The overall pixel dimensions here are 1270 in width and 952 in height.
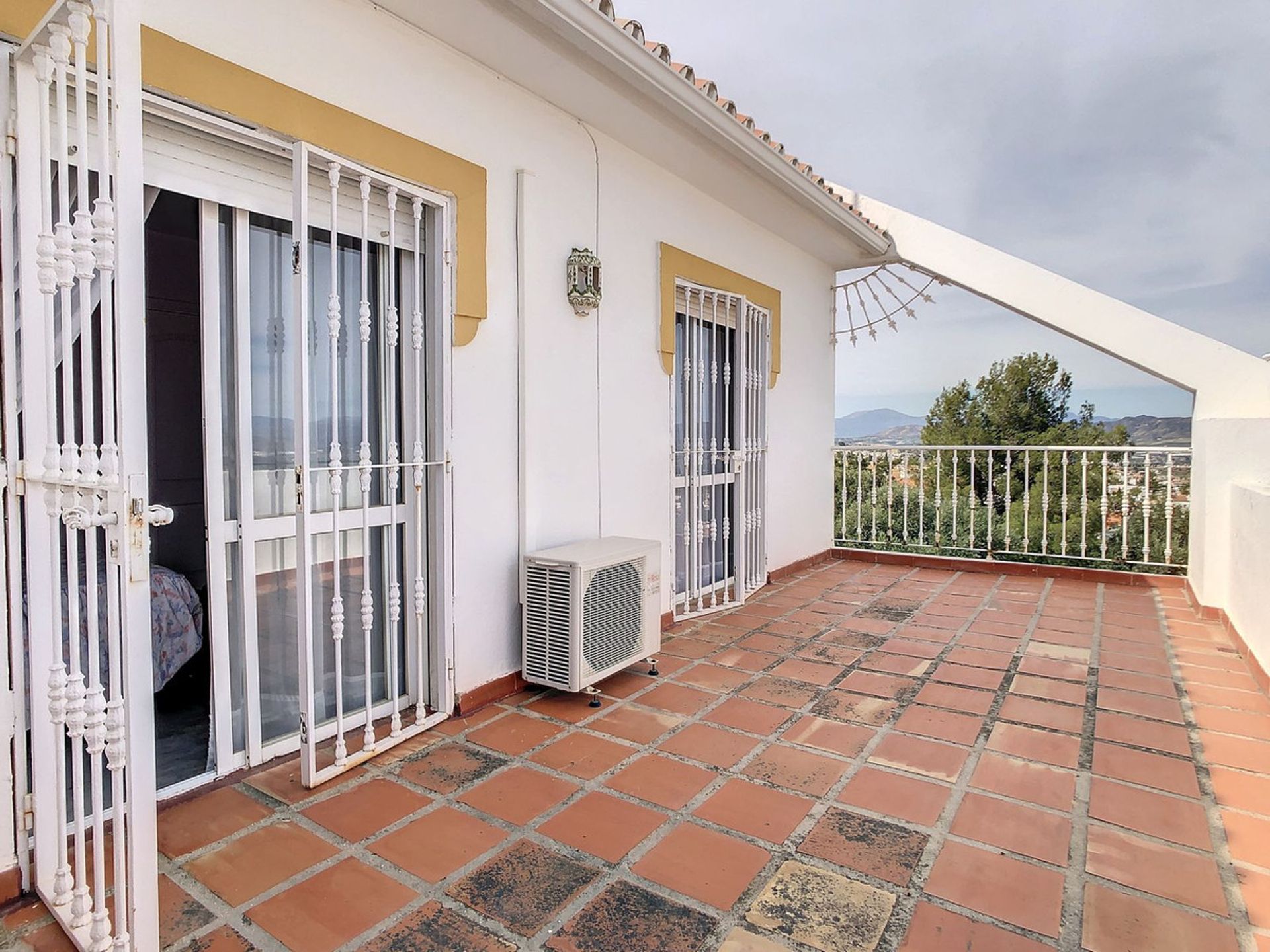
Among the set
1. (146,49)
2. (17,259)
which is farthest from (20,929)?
(146,49)

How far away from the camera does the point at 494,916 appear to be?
1618 millimetres

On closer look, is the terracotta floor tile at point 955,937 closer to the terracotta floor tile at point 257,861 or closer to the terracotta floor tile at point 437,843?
the terracotta floor tile at point 437,843

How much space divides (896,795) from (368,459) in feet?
7.01

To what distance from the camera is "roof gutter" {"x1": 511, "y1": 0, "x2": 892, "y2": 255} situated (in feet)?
8.09

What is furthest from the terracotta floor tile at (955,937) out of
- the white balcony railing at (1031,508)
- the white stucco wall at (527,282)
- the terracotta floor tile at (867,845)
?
the white balcony railing at (1031,508)

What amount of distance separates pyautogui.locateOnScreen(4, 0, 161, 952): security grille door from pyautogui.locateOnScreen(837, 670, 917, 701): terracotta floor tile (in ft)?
8.84

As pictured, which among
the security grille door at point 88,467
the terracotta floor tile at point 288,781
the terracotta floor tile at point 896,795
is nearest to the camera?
the security grille door at point 88,467

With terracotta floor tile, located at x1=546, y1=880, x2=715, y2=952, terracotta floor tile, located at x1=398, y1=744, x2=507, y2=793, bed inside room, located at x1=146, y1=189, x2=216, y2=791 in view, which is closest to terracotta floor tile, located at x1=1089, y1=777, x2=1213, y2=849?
terracotta floor tile, located at x1=546, y1=880, x2=715, y2=952

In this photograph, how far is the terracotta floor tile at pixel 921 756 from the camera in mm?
2363

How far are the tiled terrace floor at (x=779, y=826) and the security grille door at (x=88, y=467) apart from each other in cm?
34

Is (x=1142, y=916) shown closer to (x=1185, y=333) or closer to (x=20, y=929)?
(x=20, y=929)

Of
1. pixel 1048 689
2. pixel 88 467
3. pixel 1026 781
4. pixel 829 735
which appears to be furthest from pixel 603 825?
pixel 1048 689

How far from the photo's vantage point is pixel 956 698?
9.98 ft

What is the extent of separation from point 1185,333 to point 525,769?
5474 mm
